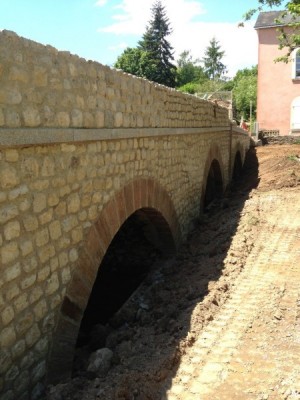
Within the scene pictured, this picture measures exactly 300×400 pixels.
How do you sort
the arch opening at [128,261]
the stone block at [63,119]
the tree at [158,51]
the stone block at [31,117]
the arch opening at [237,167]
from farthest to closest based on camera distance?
the tree at [158,51]
the arch opening at [237,167]
the arch opening at [128,261]
the stone block at [63,119]
the stone block at [31,117]

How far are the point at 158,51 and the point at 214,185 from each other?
34.7m

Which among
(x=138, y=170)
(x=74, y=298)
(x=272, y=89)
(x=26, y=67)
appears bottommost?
(x=74, y=298)

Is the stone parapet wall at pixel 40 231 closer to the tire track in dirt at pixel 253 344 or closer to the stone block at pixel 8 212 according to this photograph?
the stone block at pixel 8 212

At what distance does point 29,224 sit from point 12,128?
767 mm

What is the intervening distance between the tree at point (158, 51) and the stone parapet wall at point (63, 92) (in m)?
38.2

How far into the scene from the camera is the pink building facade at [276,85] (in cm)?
2567

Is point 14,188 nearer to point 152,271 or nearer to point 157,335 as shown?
point 157,335

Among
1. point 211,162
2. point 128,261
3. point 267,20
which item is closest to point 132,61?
point 267,20

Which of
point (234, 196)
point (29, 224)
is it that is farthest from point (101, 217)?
point (234, 196)

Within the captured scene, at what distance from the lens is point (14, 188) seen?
308 centimetres

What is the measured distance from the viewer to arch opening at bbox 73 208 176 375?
6.90m

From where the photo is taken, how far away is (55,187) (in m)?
3.59

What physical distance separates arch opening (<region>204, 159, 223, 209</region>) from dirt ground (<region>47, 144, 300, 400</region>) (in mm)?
3489

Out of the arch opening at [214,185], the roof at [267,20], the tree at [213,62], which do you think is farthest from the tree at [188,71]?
the arch opening at [214,185]
